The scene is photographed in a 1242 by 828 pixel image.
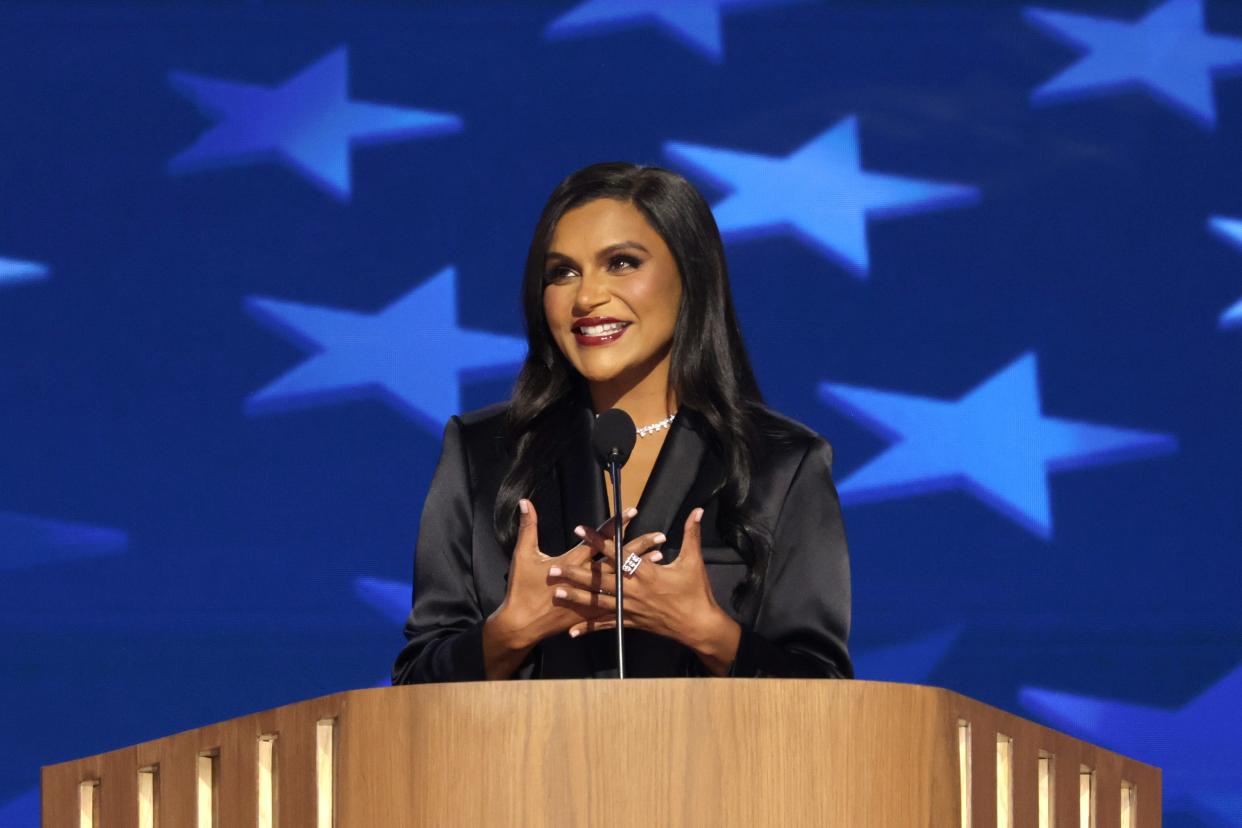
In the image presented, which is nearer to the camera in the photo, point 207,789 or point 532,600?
point 207,789

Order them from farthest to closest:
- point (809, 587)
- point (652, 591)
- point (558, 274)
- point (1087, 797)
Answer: point (558, 274) → point (809, 587) → point (1087, 797) → point (652, 591)

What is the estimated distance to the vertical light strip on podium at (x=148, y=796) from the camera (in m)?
2.00

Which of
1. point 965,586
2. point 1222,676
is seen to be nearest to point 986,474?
point 965,586

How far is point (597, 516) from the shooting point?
245 cm

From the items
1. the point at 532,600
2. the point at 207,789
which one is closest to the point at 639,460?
the point at 532,600

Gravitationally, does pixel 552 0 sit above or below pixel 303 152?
above

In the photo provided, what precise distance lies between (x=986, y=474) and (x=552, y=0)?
1.39m

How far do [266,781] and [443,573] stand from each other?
0.63 m

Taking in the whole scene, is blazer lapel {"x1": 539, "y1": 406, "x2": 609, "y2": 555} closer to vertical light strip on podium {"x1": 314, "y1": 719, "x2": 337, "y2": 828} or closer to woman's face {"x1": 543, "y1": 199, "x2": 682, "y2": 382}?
woman's face {"x1": 543, "y1": 199, "x2": 682, "y2": 382}

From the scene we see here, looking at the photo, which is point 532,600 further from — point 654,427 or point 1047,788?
point 1047,788

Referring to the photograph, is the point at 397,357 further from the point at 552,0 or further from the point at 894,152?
the point at 894,152

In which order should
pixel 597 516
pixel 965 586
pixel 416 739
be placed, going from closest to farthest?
pixel 416 739 → pixel 597 516 → pixel 965 586

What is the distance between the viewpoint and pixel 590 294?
2451mm

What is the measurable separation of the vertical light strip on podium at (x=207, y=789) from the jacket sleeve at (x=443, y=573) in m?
0.40
